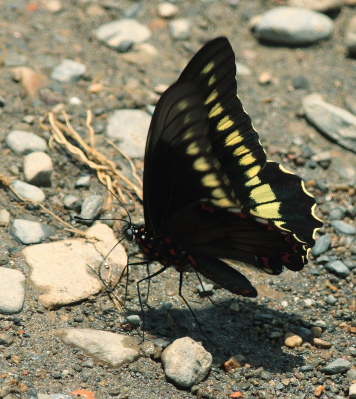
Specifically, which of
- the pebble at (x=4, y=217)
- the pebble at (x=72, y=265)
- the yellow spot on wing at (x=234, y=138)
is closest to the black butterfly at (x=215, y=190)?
the yellow spot on wing at (x=234, y=138)

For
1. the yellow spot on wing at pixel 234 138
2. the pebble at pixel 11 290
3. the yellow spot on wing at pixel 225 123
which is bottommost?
the pebble at pixel 11 290

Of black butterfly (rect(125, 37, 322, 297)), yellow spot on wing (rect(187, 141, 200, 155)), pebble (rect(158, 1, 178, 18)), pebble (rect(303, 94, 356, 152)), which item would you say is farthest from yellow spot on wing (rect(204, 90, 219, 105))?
pebble (rect(158, 1, 178, 18))

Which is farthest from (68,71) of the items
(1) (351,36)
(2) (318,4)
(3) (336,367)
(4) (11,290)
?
(3) (336,367)

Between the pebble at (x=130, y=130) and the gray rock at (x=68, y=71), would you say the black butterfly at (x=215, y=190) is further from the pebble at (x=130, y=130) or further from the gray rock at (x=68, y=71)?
the gray rock at (x=68, y=71)

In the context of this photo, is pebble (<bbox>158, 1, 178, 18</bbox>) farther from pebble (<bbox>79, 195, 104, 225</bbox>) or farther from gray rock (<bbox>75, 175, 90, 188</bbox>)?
pebble (<bbox>79, 195, 104, 225</bbox>)

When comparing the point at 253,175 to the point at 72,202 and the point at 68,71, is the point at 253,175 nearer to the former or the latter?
the point at 72,202

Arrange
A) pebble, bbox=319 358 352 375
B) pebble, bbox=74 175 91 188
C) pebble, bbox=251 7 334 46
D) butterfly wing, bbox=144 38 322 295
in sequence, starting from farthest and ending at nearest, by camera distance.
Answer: pebble, bbox=251 7 334 46
pebble, bbox=74 175 91 188
pebble, bbox=319 358 352 375
butterfly wing, bbox=144 38 322 295
